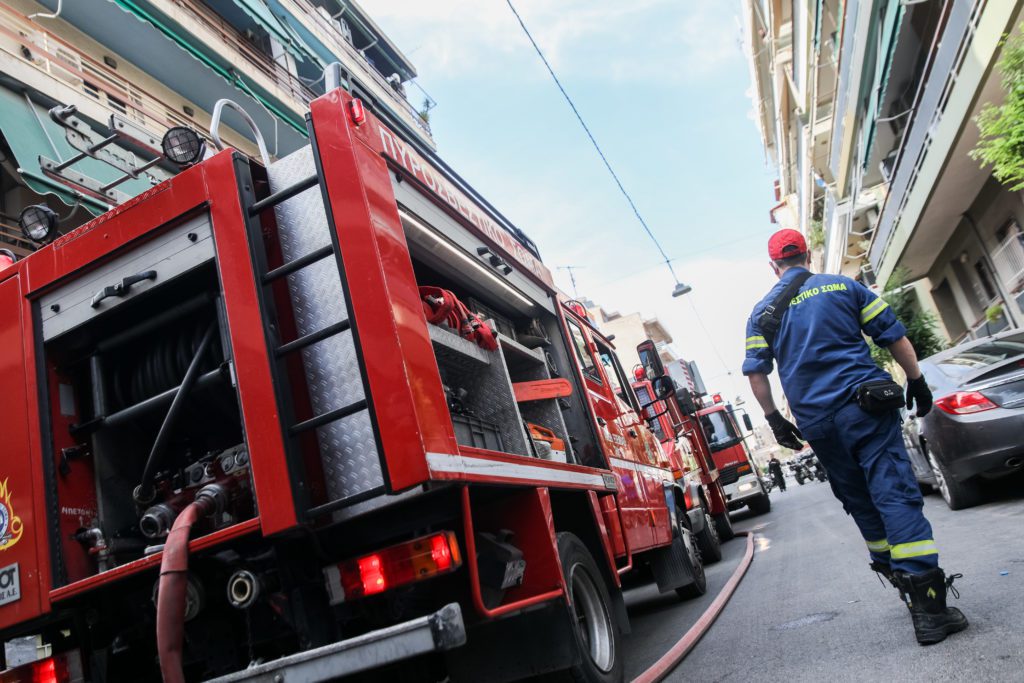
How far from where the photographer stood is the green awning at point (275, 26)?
14.2 meters

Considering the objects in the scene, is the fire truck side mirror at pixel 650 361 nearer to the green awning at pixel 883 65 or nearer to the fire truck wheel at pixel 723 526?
the fire truck wheel at pixel 723 526

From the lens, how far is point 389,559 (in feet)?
8.84

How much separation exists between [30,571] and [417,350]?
1908mm

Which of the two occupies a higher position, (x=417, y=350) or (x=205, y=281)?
(x=205, y=281)

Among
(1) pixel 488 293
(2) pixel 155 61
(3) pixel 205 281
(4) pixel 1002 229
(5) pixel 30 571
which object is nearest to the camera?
(5) pixel 30 571

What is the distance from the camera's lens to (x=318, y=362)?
2.96 m

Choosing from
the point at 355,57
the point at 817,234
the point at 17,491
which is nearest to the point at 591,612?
the point at 17,491

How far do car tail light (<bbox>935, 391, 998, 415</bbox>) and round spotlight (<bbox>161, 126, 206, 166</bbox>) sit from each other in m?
5.75

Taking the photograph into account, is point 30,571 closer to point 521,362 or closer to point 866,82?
point 521,362

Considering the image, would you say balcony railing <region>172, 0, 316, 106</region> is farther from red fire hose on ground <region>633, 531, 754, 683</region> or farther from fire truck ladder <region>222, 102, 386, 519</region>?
red fire hose on ground <region>633, 531, 754, 683</region>

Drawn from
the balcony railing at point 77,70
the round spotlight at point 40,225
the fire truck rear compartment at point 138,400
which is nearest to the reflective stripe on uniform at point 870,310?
the fire truck rear compartment at point 138,400

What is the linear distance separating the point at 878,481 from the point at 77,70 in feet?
39.6

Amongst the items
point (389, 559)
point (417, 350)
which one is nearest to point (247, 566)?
point (389, 559)

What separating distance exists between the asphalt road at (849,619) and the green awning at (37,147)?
7.55 m
